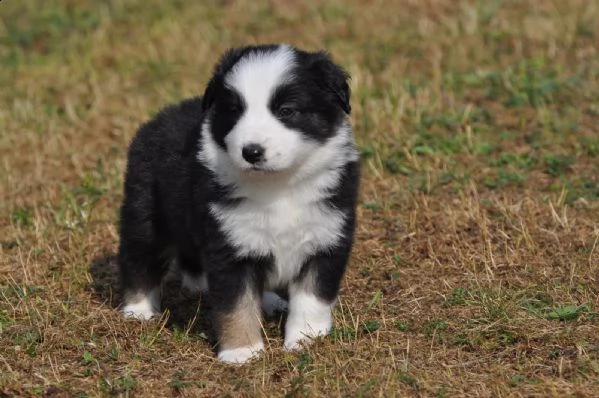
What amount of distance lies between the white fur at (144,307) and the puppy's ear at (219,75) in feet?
4.56

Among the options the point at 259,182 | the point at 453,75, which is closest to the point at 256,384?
the point at 259,182

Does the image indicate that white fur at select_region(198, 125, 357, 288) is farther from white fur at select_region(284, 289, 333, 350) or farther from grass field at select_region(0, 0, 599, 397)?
grass field at select_region(0, 0, 599, 397)

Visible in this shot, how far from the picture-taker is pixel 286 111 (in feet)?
17.2

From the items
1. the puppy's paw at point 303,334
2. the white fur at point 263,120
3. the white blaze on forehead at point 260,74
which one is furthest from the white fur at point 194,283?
the white blaze on forehead at point 260,74

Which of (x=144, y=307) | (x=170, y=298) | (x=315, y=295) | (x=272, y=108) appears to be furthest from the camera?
(x=170, y=298)

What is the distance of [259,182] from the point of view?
5.44 m

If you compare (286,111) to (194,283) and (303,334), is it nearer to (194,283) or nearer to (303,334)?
(303,334)

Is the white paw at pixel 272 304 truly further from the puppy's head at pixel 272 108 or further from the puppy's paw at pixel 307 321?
the puppy's head at pixel 272 108

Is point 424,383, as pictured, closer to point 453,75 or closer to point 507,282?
point 507,282

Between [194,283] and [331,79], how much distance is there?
204 cm

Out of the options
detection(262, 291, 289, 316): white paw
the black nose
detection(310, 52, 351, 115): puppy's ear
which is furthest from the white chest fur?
detection(262, 291, 289, 316): white paw

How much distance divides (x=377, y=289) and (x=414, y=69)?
458cm

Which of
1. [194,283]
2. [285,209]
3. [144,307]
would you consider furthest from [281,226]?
[194,283]

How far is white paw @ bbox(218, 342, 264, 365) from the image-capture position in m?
5.47
